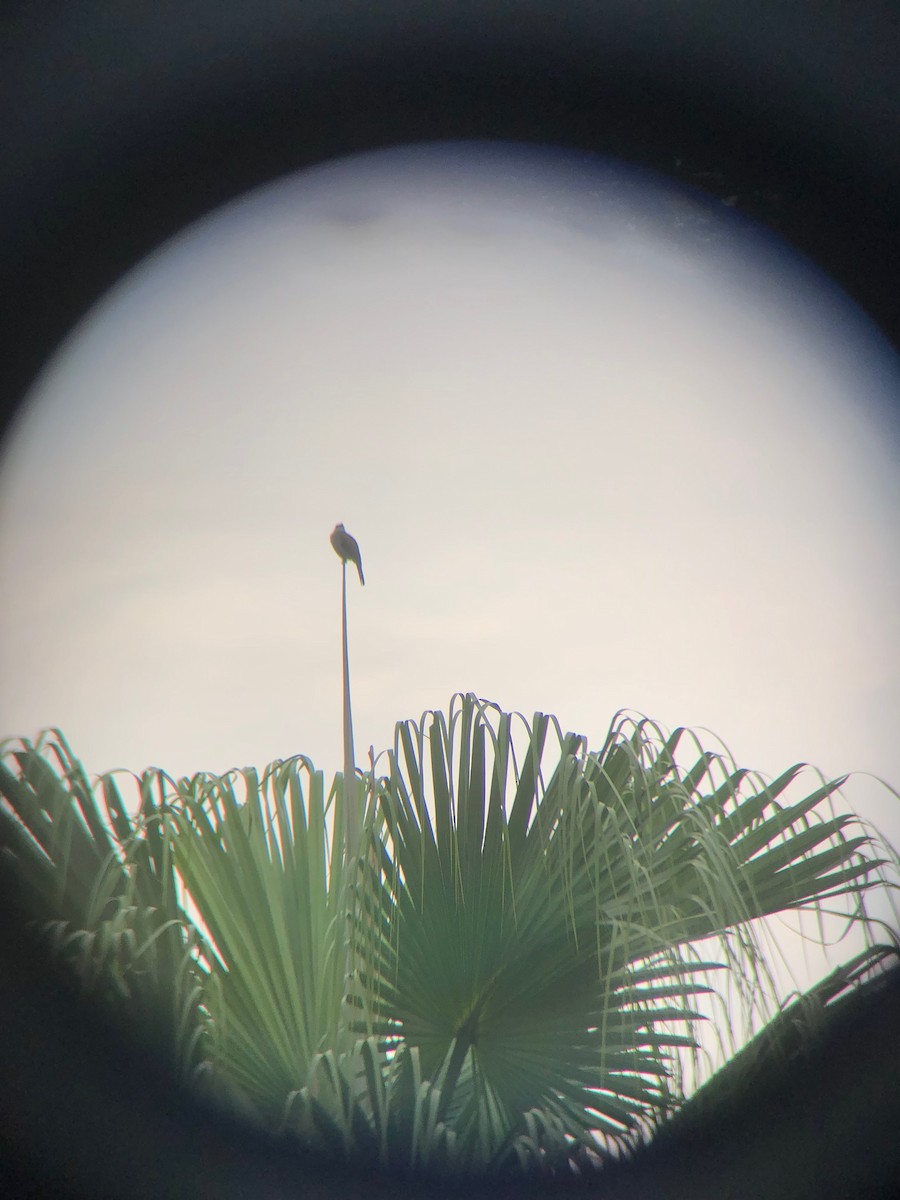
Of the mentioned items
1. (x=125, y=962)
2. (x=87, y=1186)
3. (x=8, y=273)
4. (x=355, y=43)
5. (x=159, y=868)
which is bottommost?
(x=87, y=1186)

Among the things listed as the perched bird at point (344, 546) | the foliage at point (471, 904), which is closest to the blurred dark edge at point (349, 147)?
the foliage at point (471, 904)

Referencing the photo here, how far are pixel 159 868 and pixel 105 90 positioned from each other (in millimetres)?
861

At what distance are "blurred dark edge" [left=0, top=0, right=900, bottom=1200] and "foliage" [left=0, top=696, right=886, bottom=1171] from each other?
0.28 ft

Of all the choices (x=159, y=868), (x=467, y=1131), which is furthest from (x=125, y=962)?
(x=467, y=1131)

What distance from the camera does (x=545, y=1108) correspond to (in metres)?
1.02

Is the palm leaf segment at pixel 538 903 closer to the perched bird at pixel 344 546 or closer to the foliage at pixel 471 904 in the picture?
the foliage at pixel 471 904

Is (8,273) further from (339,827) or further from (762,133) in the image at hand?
(762,133)

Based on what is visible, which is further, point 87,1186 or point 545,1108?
point 545,1108

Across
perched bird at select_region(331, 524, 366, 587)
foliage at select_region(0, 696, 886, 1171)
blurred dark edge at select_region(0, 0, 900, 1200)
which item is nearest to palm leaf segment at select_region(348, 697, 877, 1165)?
foliage at select_region(0, 696, 886, 1171)

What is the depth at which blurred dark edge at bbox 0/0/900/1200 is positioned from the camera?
87 centimetres

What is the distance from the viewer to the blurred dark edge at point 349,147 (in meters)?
0.87

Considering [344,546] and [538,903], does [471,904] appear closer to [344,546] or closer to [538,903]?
[538,903]

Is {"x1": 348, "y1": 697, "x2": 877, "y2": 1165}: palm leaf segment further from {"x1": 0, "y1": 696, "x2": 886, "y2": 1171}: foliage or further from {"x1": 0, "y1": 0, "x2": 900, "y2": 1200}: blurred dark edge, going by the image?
{"x1": 0, "y1": 0, "x2": 900, "y2": 1200}: blurred dark edge

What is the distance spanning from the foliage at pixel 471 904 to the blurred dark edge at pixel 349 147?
0.28 ft
